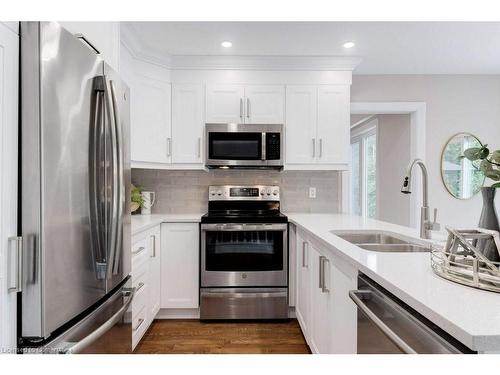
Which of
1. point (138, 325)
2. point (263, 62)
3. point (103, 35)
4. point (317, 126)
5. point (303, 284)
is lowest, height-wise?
point (138, 325)

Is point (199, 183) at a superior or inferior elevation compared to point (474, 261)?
superior

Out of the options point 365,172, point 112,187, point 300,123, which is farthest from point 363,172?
point 112,187

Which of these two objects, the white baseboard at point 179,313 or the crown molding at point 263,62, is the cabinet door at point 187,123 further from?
the white baseboard at point 179,313

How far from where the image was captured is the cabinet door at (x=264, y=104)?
3.12 meters

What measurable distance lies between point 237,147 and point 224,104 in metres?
0.46

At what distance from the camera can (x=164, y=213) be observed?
338 cm

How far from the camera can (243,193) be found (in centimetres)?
333

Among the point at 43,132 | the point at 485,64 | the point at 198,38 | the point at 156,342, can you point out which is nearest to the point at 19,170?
the point at 43,132

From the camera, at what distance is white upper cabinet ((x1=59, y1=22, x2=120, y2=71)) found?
4.26 ft

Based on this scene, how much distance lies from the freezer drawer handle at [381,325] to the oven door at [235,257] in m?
1.58

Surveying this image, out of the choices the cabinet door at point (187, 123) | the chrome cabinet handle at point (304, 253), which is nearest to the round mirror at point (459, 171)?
the chrome cabinet handle at point (304, 253)

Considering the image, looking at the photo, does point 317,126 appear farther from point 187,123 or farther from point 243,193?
point 187,123

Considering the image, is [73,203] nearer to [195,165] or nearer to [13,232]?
[13,232]

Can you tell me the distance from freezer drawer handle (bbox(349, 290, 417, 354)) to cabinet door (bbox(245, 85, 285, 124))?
7.17ft
